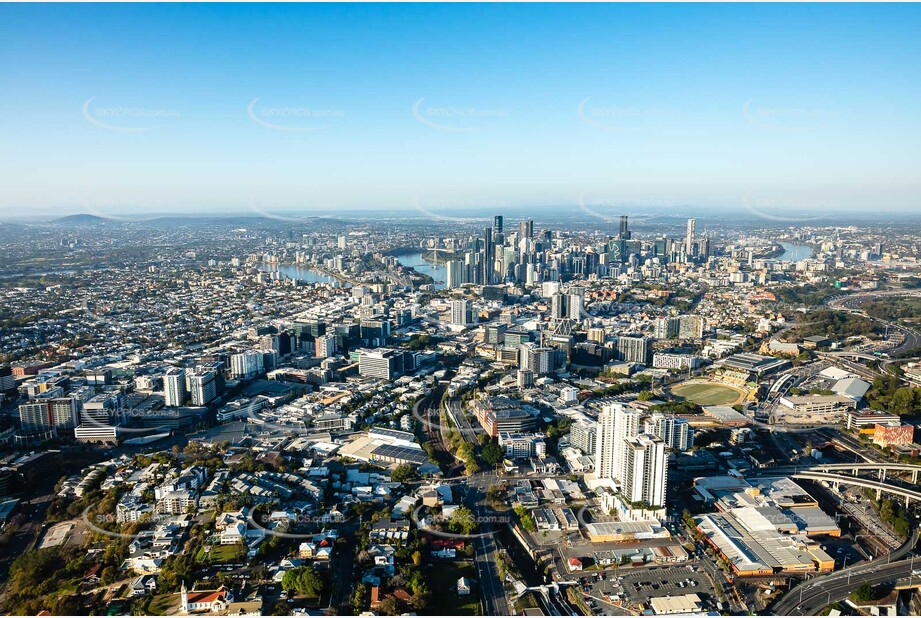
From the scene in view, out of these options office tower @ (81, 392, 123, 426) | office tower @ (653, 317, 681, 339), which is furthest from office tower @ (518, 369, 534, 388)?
office tower @ (81, 392, 123, 426)

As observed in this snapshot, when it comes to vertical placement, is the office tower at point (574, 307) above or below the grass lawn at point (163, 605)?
above

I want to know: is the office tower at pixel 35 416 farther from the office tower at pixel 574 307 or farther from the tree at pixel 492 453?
the office tower at pixel 574 307

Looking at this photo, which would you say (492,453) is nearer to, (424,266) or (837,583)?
(837,583)

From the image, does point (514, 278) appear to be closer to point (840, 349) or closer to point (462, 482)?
point (840, 349)

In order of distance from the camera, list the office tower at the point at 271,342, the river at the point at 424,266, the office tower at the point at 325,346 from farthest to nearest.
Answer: the river at the point at 424,266, the office tower at the point at 325,346, the office tower at the point at 271,342

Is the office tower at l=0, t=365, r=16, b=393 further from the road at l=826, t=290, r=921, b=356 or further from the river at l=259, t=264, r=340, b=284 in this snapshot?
the road at l=826, t=290, r=921, b=356

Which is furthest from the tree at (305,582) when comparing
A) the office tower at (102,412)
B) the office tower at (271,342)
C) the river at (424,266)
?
the river at (424,266)
